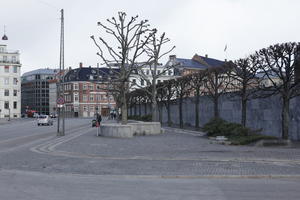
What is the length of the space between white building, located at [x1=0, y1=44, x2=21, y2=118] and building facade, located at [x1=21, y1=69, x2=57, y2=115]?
115ft

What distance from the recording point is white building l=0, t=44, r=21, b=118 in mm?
113500

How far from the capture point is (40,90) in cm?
15562

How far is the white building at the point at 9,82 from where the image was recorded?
114 m

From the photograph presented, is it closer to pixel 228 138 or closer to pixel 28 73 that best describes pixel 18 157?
pixel 228 138

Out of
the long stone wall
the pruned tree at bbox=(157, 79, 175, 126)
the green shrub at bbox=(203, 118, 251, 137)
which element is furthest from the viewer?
the pruned tree at bbox=(157, 79, 175, 126)

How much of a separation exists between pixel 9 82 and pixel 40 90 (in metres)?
40.6

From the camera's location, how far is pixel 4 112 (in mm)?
113812

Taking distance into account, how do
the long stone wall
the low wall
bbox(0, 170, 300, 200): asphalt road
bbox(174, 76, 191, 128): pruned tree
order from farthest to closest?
bbox(174, 76, 191, 128): pruned tree, the low wall, the long stone wall, bbox(0, 170, 300, 200): asphalt road

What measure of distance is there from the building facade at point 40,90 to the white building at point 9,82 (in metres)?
35.1

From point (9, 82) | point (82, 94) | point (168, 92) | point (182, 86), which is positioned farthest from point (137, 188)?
point (82, 94)

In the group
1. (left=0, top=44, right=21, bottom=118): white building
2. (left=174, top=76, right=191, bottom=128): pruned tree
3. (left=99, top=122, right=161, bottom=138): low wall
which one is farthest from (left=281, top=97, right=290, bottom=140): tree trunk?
(left=0, top=44, right=21, bottom=118): white building

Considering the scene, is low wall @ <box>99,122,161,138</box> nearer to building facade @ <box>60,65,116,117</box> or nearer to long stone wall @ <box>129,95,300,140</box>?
long stone wall @ <box>129,95,300,140</box>

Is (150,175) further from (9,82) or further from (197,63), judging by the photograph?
(197,63)

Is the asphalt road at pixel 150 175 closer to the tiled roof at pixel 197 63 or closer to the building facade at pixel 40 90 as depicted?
the tiled roof at pixel 197 63
